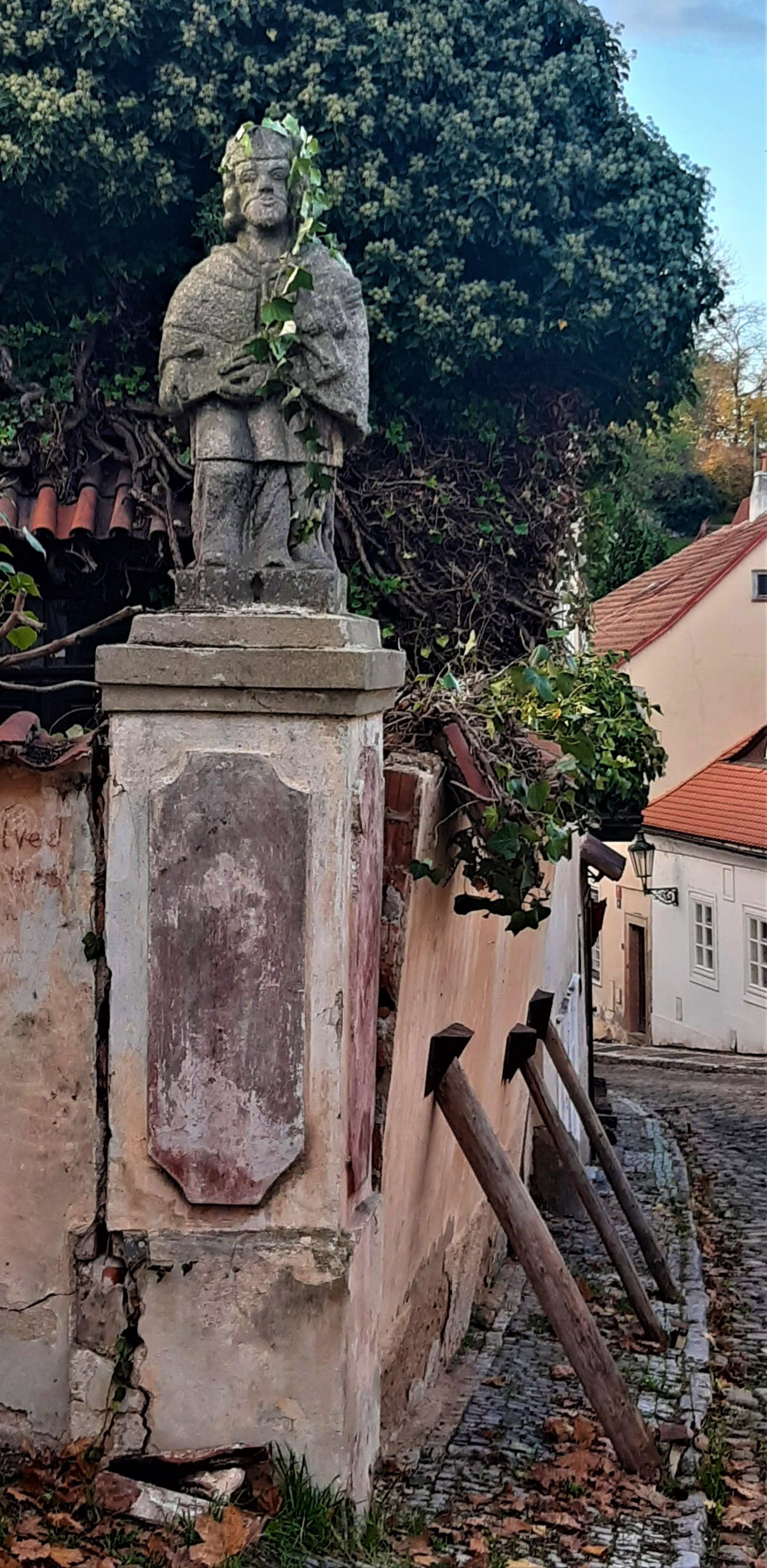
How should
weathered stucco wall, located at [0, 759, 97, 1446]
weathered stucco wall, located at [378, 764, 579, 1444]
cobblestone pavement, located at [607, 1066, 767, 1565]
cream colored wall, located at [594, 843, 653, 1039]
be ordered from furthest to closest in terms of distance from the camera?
1. cream colored wall, located at [594, 843, 653, 1039]
2. cobblestone pavement, located at [607, 1066, 767, 1565]
3. weathered stucco wall, located at [378, 764, 579, 1444]
4. weathered stucco wall, located at [0, 759, 97, 1446]

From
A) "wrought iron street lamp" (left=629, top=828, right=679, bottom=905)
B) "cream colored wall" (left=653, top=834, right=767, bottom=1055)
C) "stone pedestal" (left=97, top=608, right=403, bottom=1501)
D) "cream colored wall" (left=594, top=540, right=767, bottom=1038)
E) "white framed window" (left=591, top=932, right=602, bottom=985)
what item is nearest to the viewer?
"stone pedestal" (left=97, top=608, right=403, bottom=1501)

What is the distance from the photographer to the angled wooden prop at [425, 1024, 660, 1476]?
184 inches

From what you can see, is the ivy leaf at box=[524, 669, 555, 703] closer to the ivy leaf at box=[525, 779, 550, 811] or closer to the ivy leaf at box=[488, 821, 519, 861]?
the ivy leaf at box=[525, 779, 550, 811]

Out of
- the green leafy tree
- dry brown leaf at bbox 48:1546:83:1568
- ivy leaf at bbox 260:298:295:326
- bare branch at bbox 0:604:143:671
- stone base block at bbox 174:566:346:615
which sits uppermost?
A: the green leafy tree

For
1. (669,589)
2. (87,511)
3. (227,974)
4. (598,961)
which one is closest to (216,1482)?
(227,974)

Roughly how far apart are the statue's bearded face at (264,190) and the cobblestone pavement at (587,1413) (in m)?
3.58

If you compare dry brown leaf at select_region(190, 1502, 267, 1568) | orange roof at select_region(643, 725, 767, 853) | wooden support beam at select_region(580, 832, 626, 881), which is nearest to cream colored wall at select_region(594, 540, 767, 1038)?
orange roof at select_region(643, 725, 767, 853)

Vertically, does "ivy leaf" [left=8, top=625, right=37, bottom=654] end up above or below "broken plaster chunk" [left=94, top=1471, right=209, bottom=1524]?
above

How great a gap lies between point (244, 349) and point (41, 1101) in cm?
210

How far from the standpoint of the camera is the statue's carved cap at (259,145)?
4.10m

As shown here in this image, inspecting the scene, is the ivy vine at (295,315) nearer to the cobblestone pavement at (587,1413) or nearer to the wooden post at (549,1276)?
the wooden post at (549,1276)

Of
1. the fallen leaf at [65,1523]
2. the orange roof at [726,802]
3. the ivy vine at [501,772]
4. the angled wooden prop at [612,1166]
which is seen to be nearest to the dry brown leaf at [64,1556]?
the fallen leaf at [65,1523]

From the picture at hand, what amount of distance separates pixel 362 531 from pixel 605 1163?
12.9 feet

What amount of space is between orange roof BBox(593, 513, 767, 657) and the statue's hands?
18552 mm
